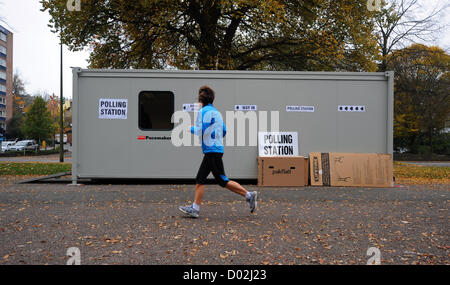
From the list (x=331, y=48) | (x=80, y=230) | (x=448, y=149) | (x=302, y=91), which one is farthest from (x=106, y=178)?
(x=448, y=149)

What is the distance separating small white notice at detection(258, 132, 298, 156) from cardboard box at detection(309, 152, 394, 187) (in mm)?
679

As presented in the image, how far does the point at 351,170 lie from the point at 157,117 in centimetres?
498

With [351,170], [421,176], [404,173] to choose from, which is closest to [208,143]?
[351,170]

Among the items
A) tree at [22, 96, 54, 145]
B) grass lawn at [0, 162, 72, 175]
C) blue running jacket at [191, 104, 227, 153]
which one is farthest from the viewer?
tree at [22, 96, 54, 145]

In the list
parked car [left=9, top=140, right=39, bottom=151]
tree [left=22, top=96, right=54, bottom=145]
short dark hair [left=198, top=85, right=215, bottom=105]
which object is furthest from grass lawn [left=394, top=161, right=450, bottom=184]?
tree [left=22, top=96, right=54, bottom=145]

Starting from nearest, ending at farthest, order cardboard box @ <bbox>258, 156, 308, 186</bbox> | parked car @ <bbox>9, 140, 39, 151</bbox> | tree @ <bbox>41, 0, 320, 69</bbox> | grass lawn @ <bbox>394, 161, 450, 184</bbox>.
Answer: cardboard box @ <bbox>258, 156, 308, 186</bbox> < grass lawn @ <bbox>394, 161, 450, 184</bbox> < tree @ <bbox>41, 0, 320, 69</bbox> < parked car @ <bbox>9, 140, 39, 151</bbox>

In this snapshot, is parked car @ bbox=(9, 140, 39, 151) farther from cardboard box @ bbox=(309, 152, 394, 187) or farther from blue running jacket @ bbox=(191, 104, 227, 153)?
blue running jacket @ bbox=(191, 104, 227, 153)

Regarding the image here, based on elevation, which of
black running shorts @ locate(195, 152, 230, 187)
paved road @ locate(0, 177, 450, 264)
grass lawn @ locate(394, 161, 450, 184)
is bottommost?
grass lawn @ locate(394, 161, 450, 184)

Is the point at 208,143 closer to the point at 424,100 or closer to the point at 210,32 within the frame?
the point at 210,32

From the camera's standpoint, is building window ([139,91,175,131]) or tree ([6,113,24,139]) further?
tree ([6,113,24,139])

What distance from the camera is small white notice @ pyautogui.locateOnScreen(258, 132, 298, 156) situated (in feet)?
28.8

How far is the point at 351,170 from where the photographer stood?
8.66m

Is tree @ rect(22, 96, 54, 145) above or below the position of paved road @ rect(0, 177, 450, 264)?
above

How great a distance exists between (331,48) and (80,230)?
12.5 meters
